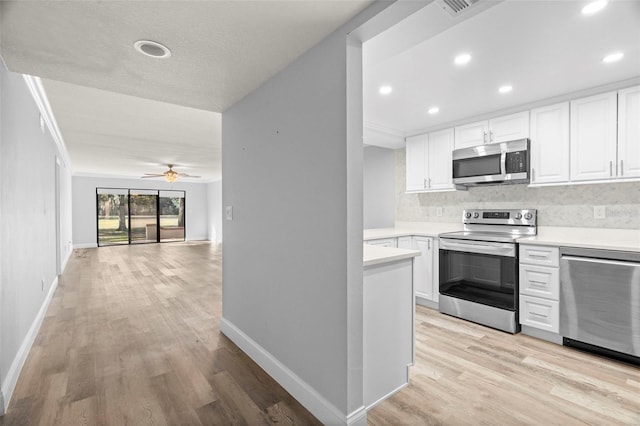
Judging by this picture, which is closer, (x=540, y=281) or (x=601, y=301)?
(x=601, y=301)

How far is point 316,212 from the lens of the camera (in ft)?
5.75

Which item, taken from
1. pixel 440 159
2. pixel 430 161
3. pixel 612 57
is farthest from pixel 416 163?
pixel 612 57

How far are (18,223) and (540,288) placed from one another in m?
4.34

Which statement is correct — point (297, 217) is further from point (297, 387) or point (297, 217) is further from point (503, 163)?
point (503, 163)

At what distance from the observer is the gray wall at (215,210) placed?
11156 mm

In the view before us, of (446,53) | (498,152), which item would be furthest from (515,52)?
(498,152)

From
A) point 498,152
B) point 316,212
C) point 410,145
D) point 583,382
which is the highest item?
point 410,145

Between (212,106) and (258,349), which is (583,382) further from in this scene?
(212,106)

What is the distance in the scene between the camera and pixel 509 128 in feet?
10.7

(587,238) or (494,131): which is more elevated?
(494,131)

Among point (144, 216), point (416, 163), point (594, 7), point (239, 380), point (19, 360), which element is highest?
point (594, 7)

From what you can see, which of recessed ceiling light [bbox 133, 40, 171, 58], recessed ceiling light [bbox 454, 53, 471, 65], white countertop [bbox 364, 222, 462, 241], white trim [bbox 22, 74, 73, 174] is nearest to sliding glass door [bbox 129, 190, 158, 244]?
white trim [bbox 22, 74, 73, 174]

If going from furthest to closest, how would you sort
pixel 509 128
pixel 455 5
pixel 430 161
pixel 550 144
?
1. pixel 430 161
2. pixel 509 128
3. pixel 550 144
4. pixel 455 5

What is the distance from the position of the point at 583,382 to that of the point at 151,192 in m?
12.0
